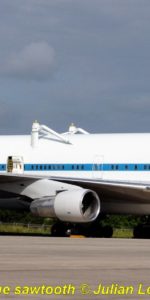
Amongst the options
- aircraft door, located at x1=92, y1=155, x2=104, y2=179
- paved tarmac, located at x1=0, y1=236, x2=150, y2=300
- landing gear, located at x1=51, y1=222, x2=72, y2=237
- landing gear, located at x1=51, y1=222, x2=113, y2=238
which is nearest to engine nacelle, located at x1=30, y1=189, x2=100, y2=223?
landing gear, located at x1=51, y1=222, x2=72, y2=237

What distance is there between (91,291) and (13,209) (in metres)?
22.6

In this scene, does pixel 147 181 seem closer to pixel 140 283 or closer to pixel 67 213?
pixel 67 213

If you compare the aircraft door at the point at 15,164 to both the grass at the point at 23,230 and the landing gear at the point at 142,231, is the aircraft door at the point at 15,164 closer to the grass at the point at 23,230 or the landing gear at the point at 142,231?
the landing gear at the point at 142,231

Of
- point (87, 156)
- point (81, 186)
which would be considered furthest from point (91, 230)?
point (81, 186)

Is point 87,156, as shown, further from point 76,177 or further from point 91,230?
point 91,230

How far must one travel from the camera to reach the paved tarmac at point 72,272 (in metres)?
10.6

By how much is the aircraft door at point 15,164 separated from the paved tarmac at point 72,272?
46.4ft

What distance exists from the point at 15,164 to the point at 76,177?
3.14m

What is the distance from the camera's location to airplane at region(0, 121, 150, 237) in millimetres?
29281

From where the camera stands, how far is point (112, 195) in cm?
3081

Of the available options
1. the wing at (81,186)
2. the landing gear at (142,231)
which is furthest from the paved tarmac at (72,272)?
the landing gear at (142,231)

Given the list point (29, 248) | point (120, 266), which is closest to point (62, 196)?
point (29, 248)

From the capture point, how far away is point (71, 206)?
28.6 meters

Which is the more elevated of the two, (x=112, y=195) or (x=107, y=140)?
(x=107, y=140)
